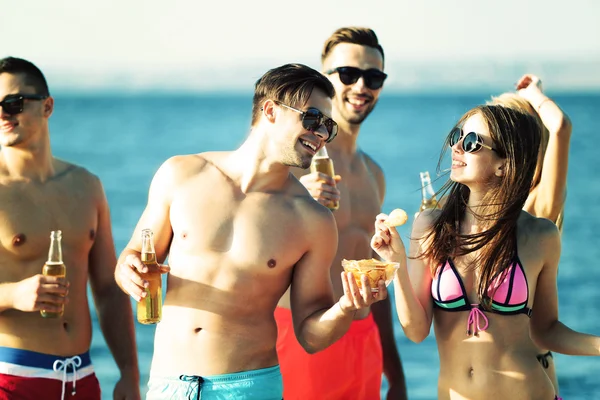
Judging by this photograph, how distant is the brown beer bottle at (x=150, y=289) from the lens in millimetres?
4660

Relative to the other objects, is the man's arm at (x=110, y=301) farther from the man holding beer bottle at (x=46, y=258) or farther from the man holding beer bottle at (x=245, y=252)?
the man holding beer bottle at (x=245, y=252)

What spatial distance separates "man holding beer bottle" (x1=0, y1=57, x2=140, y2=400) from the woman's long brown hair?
1.83m

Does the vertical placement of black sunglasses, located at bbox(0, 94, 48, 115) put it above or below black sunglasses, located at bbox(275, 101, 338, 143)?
above

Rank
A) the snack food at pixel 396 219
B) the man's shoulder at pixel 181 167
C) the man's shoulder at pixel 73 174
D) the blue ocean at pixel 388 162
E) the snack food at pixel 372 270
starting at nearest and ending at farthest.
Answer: the snack food at pixel 372 270
the snack food at pixel 396 219
the man's shoulder at pixel 181 167
the man's shoulder at pixel 73 174
the blue ocean at pixel 388 162

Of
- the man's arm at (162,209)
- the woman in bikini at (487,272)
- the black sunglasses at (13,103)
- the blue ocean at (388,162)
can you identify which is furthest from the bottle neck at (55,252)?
the blue ocean at (388,162)

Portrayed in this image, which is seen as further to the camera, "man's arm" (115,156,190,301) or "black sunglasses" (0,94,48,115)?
"black sunglasses" (0,94,48,115)

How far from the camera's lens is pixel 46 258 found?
17.7 ft

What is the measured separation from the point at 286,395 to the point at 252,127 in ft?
5.90

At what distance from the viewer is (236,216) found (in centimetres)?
485

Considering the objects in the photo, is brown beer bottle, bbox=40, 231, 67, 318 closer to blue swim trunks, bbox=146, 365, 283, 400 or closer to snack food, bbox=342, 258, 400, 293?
blue swim trunks, bbox=146, 365, 283, 400

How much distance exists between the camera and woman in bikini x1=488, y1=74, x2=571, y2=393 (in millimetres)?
5781

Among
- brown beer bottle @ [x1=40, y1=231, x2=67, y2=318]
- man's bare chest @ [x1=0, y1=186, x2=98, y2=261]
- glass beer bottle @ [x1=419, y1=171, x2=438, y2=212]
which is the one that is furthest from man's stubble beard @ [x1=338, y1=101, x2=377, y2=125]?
brown beer bottle @ [x1=40, y1=231, x2=67, y2=318]

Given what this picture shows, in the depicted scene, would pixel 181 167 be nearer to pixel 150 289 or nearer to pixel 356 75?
pixel 150 289

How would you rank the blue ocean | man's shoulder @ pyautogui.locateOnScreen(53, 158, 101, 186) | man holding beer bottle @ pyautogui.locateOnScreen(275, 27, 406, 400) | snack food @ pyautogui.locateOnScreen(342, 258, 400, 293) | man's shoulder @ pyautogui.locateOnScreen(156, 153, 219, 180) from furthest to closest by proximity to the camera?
the blue ocean → man holding beer bottle @ pyautogui.locateOnScreen(275, 27, 406, 400) → man's shoulder @ pyautogui.locateOnScreen(53, 158, 101, 186) → man's shoulder @ pyautogui.locateOnScreen(156, 153, 219, 180) → snack food @ pyautogui.locateOnScreen(342, 258, 400, 293)
